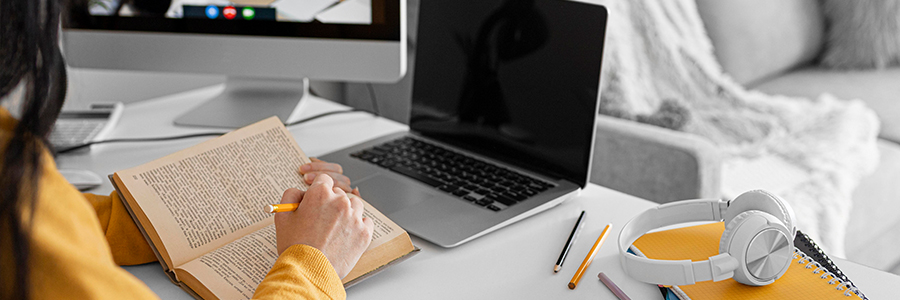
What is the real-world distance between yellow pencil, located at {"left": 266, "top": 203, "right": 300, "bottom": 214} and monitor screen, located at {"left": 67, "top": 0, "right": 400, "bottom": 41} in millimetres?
403

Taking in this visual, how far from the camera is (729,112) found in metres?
1.46

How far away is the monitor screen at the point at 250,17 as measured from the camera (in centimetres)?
89

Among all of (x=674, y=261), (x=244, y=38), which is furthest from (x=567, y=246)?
(x=244, y=38)

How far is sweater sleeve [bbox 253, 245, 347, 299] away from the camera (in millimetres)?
458

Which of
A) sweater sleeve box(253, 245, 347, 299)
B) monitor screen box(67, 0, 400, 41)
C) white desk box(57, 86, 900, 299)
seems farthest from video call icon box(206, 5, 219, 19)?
sweater sleeve box(253, 245, 347, 299)

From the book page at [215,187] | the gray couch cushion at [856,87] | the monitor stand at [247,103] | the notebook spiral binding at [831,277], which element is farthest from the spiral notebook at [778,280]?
the gray couch cushion at [856,87]

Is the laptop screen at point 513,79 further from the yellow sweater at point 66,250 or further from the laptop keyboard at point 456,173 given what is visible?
the yellow sweater at point 66,250

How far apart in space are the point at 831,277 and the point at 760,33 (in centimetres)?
140

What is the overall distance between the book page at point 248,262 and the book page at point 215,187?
0.03m

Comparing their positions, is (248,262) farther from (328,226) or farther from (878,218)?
(878,218)

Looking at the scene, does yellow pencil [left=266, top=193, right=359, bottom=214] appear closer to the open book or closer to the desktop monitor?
the open book

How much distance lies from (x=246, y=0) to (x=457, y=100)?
360mm

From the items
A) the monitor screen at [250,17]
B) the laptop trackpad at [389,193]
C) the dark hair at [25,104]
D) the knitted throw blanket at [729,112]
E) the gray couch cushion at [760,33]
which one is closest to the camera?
the dark hair at [25,104]

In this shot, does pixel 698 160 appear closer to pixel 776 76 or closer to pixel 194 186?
pixel 194 186
